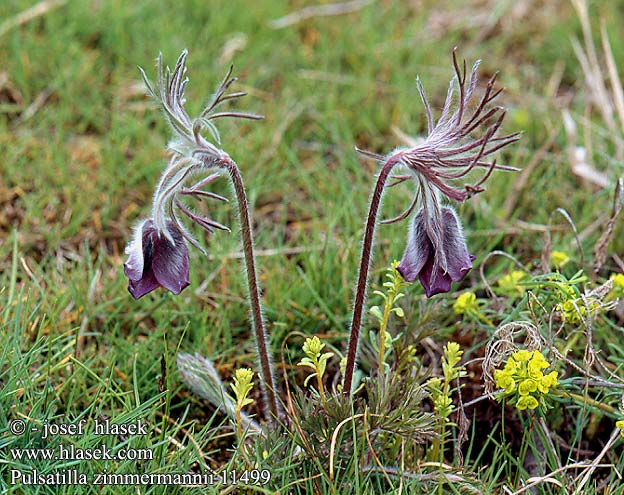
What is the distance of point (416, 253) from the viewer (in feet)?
6.71

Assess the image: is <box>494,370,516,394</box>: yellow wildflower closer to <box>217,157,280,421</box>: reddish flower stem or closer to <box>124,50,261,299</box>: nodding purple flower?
<box>217,157,280,421</box>: reddish flower stem

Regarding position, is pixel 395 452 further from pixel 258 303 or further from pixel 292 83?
pixel 292 83

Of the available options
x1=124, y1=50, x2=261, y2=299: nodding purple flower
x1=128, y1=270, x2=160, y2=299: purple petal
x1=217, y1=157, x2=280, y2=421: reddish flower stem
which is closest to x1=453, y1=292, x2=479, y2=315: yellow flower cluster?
x1=217, y1=157, x2=280, y2=421: reddish flower stem

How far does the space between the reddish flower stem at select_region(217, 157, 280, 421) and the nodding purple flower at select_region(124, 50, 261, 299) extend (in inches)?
2.0

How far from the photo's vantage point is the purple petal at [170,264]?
2.02m

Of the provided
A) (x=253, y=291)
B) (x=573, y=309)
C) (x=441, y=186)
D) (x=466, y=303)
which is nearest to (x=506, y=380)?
(x=573, y=309)

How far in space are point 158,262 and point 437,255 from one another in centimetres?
71

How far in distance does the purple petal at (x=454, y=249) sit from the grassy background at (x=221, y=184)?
467 millimetres

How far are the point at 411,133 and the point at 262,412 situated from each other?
5.88ft

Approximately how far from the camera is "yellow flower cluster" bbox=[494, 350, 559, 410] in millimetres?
2096

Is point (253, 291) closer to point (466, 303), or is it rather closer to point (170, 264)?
point (170, 264)

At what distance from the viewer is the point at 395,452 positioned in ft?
7.25

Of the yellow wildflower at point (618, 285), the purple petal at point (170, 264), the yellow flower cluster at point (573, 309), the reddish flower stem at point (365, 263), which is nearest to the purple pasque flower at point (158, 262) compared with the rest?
the purple petal at point (170, 264)

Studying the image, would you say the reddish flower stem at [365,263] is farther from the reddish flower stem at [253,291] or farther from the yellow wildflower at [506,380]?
the yellow wildflower at [506,380]
